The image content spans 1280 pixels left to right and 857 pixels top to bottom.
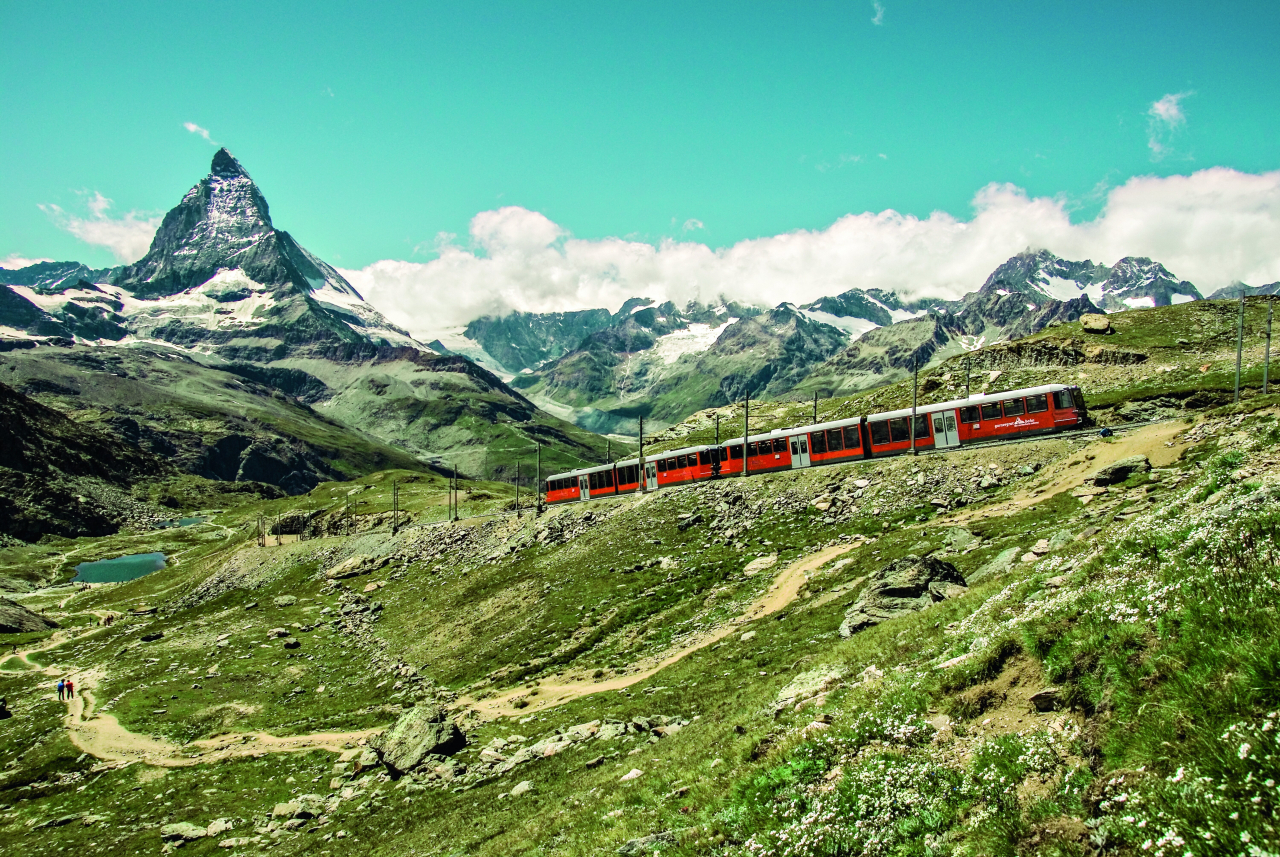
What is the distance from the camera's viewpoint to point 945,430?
58.4 m

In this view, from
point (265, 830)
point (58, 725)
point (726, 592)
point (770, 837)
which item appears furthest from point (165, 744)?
point (770, 837)

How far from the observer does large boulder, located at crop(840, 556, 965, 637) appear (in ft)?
81.9

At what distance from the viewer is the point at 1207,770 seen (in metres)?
6.21

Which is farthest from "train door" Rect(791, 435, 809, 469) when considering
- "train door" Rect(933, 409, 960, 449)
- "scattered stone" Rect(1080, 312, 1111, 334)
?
"scattered stone" Rect(1080, 312, 1111, 334)

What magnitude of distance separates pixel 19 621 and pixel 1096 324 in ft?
632

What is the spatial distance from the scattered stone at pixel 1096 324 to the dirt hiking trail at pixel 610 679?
109160 millimetres

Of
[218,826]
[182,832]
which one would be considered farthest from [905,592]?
[182,832]

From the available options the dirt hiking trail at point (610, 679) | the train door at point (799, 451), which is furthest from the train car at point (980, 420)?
the dirt hiking trail at point (610, 679)

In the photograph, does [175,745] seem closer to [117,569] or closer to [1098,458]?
[1098,458]

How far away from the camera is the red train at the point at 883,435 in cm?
5450

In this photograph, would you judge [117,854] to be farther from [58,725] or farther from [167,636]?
[167,636]

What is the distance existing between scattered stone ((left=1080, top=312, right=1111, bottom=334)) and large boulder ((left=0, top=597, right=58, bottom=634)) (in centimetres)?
18764

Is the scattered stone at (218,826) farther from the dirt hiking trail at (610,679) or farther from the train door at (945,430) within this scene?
the train door at (945,430)

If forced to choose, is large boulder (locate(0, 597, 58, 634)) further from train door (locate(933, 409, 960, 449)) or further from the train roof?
train door (locate(933, 409, 960, 449))
